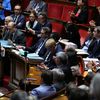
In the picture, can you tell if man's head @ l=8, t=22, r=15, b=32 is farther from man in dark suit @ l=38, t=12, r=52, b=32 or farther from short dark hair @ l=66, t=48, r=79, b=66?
short dark hair @ l=66, t=48, r=79, b=66

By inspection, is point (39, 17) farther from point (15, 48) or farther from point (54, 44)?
point (54, 44)

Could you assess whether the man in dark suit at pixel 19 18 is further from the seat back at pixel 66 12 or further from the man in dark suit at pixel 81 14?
the man in dark suit at pixel 81 14

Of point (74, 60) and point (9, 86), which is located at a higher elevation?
point (74, 60)

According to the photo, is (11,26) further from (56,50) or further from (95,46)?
(95,46)

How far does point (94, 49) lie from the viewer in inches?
247

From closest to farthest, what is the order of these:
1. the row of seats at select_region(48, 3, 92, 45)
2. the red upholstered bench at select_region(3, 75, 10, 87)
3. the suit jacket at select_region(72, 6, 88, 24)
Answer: the red upholstered bench at select_region(3, 75, 10, 87), the suit jacket at select_region(72, 6, 88, 24), the row of seats at select_region(48, 3, 92, 45)

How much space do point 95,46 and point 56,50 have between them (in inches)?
27.5

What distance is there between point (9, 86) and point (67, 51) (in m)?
1.62

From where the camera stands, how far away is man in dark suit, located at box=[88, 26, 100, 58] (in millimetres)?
6151

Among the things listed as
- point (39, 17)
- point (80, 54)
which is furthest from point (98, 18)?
point (80, 54)

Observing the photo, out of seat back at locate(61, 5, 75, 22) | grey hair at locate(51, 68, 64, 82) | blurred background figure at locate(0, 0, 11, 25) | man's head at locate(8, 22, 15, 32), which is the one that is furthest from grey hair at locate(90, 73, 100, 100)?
blurred background figure at locate(0, 0, 11, 25)

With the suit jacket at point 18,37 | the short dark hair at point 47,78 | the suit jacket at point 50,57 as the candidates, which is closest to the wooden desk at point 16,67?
the suit jacket at point 50,57

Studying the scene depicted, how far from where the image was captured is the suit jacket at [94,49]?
6.20 metres

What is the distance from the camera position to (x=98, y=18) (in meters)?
7.49
